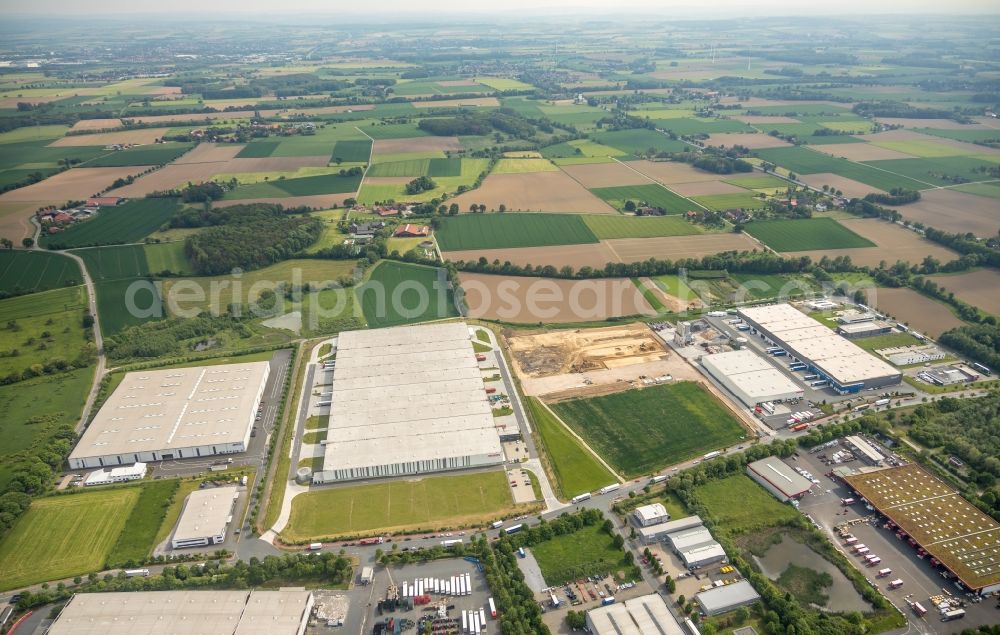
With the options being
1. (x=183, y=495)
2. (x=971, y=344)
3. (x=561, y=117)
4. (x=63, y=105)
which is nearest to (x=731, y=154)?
(x=561, y=117)

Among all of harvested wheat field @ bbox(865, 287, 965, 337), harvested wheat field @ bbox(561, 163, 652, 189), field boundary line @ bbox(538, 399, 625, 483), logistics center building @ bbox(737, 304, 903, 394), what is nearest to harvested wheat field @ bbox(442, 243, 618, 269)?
logistics center building @ bbox(737, 304, 903, 394)

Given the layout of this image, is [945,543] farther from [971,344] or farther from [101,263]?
[101,263]

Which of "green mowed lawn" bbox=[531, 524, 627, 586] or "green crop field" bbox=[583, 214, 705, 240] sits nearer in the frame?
"green mowed lawn" bbox=[531, 524, 627, 586]

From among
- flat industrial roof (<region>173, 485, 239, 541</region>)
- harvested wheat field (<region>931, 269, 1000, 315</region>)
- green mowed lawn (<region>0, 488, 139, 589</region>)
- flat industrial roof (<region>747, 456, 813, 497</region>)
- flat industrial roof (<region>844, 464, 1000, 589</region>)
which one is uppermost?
harvested wheat field (<region>931, 269, 1000, 315</region>)

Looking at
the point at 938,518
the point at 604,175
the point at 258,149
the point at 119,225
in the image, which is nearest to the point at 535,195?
the point at 604,175

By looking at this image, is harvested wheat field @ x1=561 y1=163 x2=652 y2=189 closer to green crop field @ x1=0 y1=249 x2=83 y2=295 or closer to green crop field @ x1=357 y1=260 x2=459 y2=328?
green crop field @ x1=357 y1=260 x2=459 y2=328

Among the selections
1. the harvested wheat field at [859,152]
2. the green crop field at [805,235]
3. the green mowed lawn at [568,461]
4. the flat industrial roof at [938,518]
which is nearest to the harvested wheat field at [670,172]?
the green crop field at [805,235]

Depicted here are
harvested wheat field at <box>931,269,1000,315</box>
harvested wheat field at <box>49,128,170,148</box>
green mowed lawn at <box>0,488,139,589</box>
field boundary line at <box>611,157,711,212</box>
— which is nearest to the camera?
green mowed lawn at <box>0,488,139,589</box>
